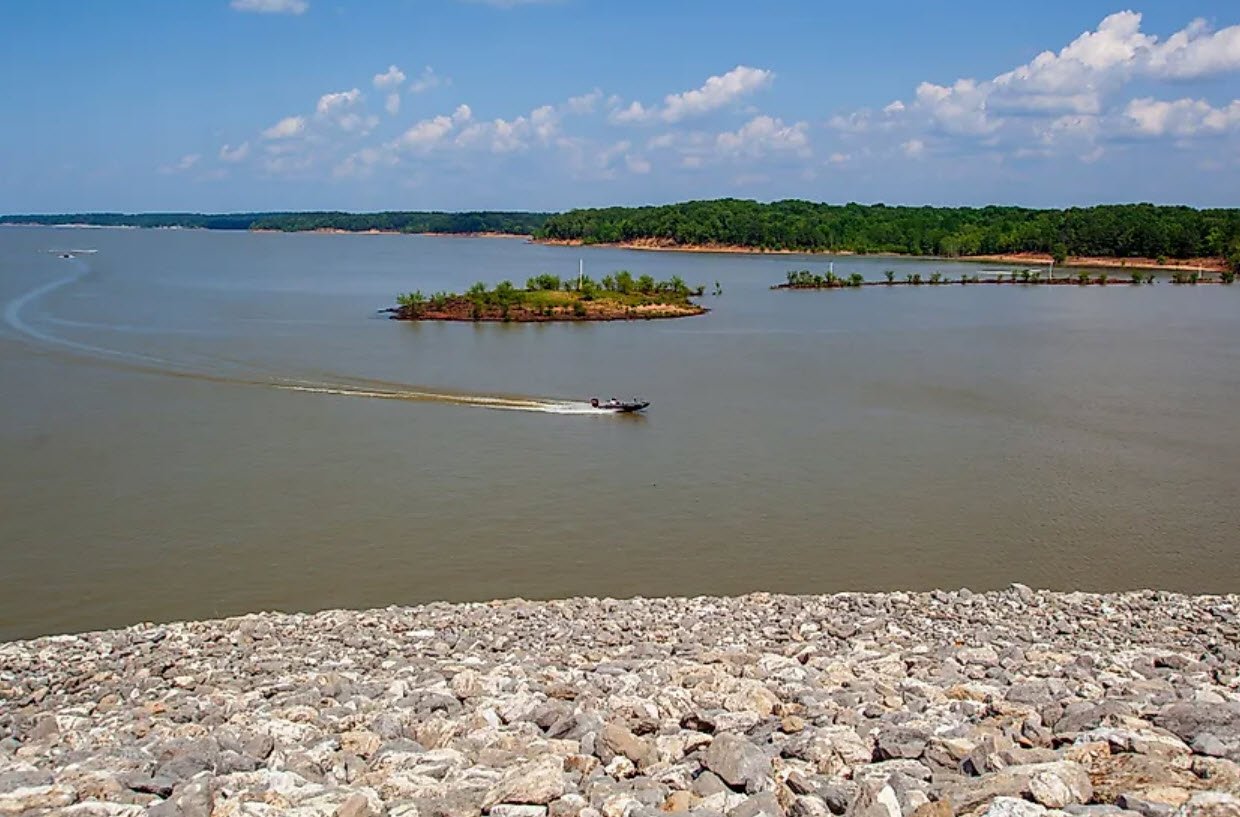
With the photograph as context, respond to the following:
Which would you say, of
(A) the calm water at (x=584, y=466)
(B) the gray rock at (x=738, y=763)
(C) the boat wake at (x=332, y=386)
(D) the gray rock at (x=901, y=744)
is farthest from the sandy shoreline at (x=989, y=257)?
(B) the gray rock at (x=738, y=763)

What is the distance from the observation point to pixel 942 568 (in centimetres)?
1345

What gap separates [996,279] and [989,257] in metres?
27.4

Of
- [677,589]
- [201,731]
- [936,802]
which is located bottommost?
[677,589]

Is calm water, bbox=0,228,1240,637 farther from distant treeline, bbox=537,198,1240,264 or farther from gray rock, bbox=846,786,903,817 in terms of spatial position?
distant treeline, bbox=537,198,1240,264

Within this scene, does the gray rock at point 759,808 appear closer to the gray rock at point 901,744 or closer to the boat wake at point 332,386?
the gray rock at point 901,744

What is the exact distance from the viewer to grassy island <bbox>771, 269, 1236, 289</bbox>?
65.6 m

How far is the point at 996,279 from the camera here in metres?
72.5

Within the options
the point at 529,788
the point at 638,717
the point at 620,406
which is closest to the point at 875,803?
the point at 529,788

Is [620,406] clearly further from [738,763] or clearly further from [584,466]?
[738,763]

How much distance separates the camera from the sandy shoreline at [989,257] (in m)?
86.0

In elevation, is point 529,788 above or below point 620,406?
above

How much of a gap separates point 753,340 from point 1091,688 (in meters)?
32.1

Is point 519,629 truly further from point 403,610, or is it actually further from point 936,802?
point 936,802

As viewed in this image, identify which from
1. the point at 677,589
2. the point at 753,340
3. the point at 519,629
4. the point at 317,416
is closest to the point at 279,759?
the point at 519,629
